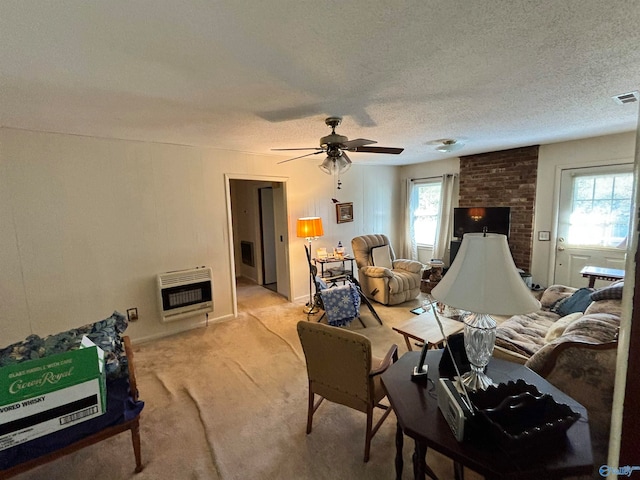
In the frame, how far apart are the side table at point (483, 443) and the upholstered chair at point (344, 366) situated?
0.21m

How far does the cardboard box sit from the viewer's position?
53.6 inches

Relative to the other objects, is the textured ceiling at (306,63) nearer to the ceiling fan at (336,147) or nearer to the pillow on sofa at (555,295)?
the ceiling fan at (336,147)

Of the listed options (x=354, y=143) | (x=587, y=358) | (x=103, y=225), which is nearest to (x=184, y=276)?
(x=103, y=225)

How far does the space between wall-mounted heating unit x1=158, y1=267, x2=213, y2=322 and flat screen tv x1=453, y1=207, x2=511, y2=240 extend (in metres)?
4.09

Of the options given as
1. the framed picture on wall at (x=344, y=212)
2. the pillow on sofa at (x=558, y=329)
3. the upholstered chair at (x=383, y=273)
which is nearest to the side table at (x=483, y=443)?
the pillow on sofa at (x=558, y=329)

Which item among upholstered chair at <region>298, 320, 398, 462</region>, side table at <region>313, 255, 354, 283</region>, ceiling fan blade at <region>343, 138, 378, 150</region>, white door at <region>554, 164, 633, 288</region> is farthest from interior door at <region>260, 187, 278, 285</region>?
white door at <region>554, 164, 633, 288</region>

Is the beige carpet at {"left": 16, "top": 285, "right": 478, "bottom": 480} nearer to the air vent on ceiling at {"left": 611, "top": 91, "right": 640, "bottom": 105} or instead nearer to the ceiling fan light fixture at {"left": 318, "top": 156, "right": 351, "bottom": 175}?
the ceiling fan light fixture at {"left": 318, "top": 156, "right": 351, "bottom": 175}

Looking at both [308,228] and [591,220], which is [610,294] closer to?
[591,220]

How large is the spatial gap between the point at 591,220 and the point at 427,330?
10.3 ft

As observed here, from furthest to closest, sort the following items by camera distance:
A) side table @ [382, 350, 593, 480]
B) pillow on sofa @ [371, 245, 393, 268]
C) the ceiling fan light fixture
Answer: pillow on sofa @ [371, 245, 393, 268] < the ceiling fan light fixture < side table @ [382, 350, 593, 480]

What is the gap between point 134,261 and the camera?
3.36 m

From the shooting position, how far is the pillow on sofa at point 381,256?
4.79 m

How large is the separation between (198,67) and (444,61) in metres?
1.39

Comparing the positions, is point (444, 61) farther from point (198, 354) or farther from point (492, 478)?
point (198, 354)
